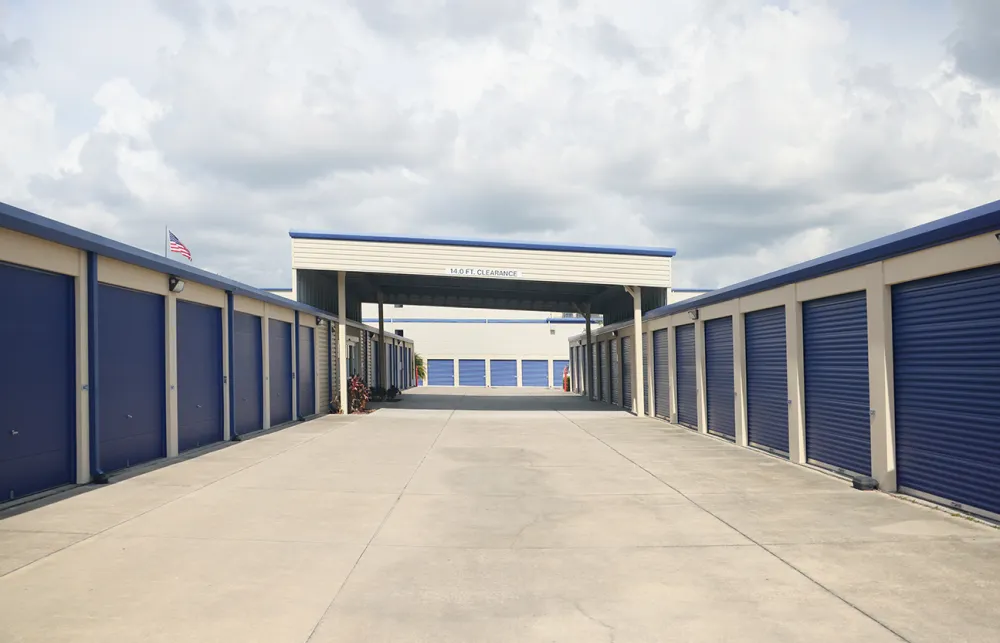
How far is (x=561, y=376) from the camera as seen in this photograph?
5541 centimetres

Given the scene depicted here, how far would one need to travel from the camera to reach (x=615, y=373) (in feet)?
99.6

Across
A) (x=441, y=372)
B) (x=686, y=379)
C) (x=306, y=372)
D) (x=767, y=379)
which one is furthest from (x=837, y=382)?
(x=441, y=372)

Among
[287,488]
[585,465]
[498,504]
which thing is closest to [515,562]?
[498,504]

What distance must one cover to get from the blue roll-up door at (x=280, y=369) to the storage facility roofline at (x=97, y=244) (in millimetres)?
3305

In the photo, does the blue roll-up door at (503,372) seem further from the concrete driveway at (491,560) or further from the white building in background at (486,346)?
the concrete driveway at (491,560)

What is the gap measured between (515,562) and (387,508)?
2.78 meters

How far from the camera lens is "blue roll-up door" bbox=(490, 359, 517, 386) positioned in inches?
2136

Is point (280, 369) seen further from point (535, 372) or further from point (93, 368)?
point (535, 372)

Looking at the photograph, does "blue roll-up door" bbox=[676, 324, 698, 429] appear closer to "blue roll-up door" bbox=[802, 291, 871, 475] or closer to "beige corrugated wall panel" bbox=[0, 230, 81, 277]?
"blue roll-up door" bbox=[802, 291, 871, 475]

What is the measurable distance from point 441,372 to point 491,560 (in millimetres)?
49029

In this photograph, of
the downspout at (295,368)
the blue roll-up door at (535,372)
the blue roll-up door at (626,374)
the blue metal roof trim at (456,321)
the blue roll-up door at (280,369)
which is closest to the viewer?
the blue roll-up door at (280,369)

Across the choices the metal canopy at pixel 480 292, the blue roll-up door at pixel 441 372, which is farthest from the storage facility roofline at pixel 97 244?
the blue roll-up door at pixel 441 372

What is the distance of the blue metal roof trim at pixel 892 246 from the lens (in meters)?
8.10

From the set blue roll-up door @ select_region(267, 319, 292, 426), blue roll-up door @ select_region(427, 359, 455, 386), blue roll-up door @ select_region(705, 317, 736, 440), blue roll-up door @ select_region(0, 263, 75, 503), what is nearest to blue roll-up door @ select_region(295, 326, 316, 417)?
blue roll-up door @ select_region(267, 319, 292, 426)
